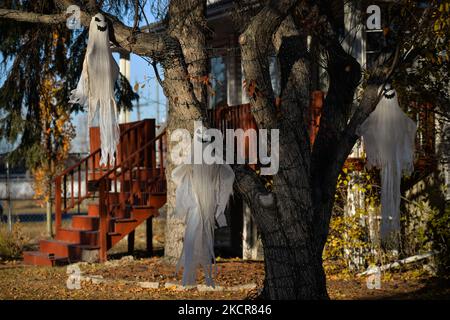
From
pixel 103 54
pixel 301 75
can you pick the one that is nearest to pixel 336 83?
pixel 301 75

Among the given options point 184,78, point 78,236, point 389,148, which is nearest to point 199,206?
point 184,78

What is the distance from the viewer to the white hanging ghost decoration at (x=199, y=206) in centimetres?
607

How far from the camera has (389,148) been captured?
262 inches

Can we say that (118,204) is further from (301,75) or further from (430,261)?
(301,75)

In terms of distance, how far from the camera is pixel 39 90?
15.8 meters

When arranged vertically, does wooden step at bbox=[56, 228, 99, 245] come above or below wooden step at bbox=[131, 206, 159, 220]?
A: below

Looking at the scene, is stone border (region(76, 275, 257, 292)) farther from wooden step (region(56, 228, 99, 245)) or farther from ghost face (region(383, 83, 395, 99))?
ghost face (region(383, 83, 395, 99))

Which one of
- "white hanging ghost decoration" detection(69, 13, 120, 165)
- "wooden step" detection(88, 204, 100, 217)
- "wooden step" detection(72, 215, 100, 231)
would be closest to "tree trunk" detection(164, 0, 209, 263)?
"white hanging ghost decoration" detection(69, 13, 120, 165)

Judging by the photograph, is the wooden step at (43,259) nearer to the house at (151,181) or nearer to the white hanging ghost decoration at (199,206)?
the house at (151,181)

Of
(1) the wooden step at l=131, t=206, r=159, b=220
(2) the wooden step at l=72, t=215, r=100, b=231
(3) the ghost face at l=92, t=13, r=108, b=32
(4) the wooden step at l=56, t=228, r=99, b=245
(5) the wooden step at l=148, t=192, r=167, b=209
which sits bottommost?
(4) the wooden step at l=56, t=228, r=99, b=245

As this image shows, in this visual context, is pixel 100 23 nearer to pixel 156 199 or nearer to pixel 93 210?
pixel 156 199

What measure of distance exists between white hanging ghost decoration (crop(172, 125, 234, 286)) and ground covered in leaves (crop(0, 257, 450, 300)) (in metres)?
2.55

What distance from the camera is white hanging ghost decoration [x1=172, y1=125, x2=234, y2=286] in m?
6.07
